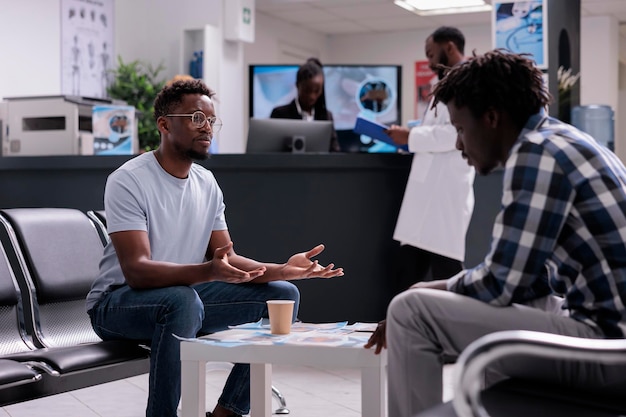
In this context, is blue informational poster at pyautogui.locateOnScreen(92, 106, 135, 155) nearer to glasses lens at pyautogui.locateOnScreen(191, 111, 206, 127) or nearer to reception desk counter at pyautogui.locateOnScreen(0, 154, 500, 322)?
reception desk counter at pyautogui.locateOnScreen(0, 154, 500, 322)

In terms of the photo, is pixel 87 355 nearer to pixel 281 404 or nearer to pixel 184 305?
pixel 184 305

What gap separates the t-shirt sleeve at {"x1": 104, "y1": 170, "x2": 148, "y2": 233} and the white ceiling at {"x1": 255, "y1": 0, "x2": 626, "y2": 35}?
6.54 metres

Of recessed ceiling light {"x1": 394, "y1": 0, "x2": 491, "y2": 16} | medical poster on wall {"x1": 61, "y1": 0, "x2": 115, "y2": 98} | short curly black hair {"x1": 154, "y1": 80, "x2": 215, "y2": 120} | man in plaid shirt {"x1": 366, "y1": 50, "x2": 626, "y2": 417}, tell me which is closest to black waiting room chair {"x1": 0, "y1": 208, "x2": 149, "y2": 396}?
short curly black hair {"x1": 154, "y1": 80, "x2": 215, "y2": 120}

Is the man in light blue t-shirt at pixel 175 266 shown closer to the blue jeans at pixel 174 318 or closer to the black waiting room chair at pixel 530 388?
the blue jeans at pixel 174 318

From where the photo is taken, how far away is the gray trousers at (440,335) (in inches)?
63.8

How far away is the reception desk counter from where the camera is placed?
4176 mm

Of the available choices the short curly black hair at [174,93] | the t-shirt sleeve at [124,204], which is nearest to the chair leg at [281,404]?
the t-shirt sleeve at [124,204]

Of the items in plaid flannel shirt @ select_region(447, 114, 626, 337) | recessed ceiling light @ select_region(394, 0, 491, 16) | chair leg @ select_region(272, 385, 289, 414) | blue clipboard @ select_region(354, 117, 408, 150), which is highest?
recessed ceiling light @ select_region(394, 0, 491, 16)

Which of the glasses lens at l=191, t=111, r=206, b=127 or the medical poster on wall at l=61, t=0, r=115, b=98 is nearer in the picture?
the glasses lens at l=191, t=111, r=206, b=127

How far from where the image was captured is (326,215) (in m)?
4.19

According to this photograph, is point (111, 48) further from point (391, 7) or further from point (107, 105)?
point (391, 7)

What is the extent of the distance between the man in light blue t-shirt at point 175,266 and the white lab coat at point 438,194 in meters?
1.34

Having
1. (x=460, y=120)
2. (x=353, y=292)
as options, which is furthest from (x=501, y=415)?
(x=353, y=292)

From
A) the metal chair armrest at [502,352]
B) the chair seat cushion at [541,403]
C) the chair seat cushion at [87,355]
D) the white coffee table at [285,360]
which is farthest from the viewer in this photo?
the chair seat cushion at [87,355]
